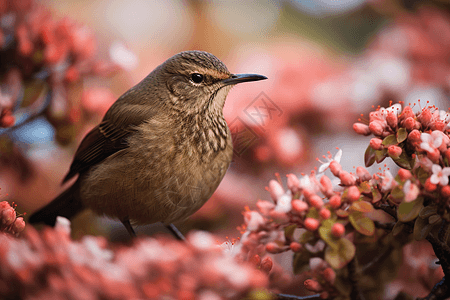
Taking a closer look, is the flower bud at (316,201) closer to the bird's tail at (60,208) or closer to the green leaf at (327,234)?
the green leaf at (327,234)

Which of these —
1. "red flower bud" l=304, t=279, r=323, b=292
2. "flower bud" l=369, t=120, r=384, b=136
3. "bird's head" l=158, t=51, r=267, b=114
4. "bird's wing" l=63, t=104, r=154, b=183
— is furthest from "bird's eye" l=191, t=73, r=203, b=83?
"red flower bud" l=304, t=279, r=323, b=292

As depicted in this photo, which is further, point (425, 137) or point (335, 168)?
point (335, 168)

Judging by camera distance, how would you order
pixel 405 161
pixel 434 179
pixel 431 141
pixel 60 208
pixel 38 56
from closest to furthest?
pixel 434 179 → pixel 431 141 → pixel 405 161 → pixel 38 56 → pixel 60 208

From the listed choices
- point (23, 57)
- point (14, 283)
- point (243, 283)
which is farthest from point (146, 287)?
point (23, 57)

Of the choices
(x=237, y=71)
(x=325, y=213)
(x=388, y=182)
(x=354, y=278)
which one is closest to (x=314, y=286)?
(x=354, y=278)

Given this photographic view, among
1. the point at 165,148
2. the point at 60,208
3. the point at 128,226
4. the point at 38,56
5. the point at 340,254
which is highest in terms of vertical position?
the point at 38,56

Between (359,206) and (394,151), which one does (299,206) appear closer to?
(359,206)

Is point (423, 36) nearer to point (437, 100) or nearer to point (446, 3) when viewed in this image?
point (446, 3)

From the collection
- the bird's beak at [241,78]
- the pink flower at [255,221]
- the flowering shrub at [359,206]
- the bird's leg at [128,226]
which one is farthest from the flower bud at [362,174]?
the bird's leg at [128,226]

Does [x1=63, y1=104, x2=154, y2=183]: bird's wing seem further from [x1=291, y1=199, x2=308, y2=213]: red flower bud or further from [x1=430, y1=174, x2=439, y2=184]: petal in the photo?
[x1=430, y1=174, x2=439, y2=184]: petal
